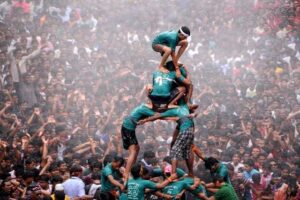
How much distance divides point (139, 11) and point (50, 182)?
16056 millimetres

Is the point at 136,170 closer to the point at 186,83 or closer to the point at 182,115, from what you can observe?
the point at 182,115

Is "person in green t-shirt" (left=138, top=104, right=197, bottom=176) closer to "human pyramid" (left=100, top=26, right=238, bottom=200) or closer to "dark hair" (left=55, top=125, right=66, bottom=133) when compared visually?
"human pyramid" (left=100, top=26, right=238, bottom=200)

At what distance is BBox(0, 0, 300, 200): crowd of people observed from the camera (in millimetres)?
11820

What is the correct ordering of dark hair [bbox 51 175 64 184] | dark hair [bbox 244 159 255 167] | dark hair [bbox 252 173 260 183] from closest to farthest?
dark hair [bbox 51 175 64 184], dark hair [bbox 252 173 260 183], dark hair [bbox 244 159 255 167]

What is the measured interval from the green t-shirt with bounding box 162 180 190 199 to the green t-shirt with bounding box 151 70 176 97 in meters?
1.50

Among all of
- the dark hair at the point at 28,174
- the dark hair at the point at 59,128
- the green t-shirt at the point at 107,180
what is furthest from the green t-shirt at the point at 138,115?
the dark hair at the point at 59,128

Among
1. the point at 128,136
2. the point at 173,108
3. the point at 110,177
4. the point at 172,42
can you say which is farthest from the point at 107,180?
the point at 172,42

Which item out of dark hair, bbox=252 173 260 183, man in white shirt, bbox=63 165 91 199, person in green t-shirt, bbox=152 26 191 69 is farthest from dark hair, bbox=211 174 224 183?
man in white shirt, bbox=63 165 91 199

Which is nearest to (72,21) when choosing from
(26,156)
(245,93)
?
(245,93)

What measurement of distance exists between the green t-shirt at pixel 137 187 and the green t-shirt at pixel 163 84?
1.50 metres

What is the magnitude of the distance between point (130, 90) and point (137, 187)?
10.3 metres

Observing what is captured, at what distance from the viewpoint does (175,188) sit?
9.28 m

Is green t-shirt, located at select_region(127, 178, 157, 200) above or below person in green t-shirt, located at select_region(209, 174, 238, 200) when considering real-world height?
above

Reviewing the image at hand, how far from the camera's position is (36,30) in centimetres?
2097
